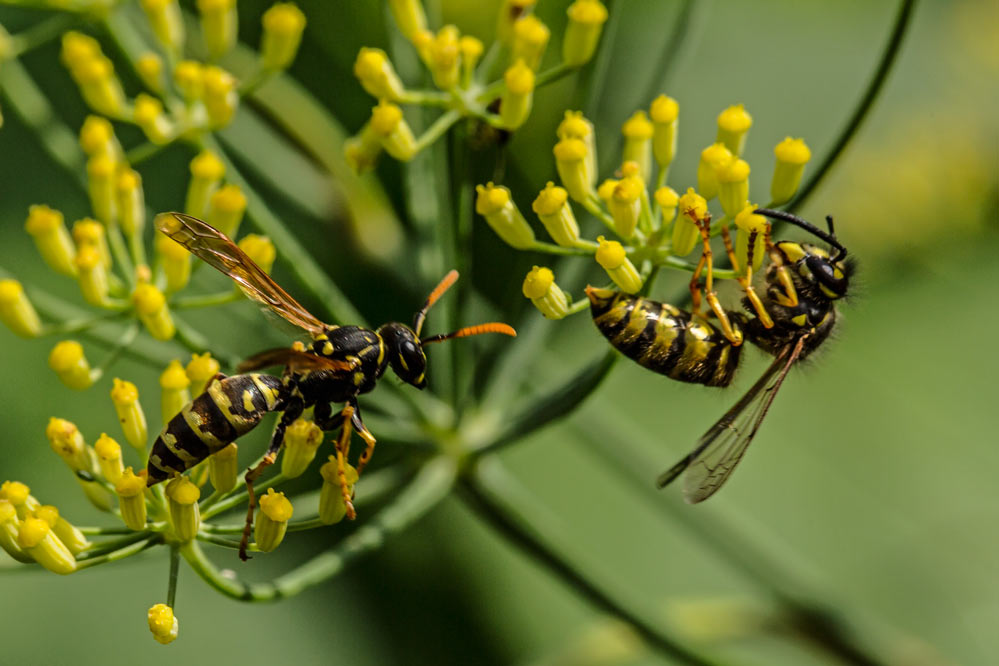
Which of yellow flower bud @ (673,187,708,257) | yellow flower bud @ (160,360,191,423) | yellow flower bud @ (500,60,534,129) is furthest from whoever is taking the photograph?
yellow flower bud @ (500,60,534,129)

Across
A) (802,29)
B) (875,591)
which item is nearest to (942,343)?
(875,591)

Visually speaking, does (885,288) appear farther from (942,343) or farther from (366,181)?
(366,181)

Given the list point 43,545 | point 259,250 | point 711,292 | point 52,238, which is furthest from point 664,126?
point 43,545

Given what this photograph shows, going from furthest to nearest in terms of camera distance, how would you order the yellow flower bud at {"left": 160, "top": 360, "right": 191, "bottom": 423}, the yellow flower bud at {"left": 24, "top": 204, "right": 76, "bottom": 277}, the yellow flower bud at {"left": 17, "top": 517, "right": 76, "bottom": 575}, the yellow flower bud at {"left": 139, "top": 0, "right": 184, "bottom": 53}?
1. the yellow flower bud at {"left": 139, "top": 0, "right": 184, "bottom": 53}
2. the yellow flower bud at {"left": 24, "top": 204, "right": 76, "bottom": 277}
3. the yellow flower bud at {"left": 160, "top": 360, "right": 191, "bottom": 423}
4. the yellow flower bud at {"left": 17, "top": 517, "right": 76, "bottom": 575}

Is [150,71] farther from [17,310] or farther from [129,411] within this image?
[129,411]

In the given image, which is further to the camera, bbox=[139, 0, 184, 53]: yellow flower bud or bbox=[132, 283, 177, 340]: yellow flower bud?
bbox=[139, 0, 184, 53]: yellow flower bud

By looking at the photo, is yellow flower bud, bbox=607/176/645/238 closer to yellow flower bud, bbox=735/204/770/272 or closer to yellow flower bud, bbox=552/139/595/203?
yellow flower bud, bbox=552/139/595/203

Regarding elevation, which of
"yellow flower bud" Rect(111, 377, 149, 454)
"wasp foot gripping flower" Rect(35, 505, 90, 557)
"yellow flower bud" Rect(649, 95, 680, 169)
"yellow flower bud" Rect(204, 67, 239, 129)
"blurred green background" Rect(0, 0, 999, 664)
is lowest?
"blurred green background" Rect(0, 0, 999, 664)

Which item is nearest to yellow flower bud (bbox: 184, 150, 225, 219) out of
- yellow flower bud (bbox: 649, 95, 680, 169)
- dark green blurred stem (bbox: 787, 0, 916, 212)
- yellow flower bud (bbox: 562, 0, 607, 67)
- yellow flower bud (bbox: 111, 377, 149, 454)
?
yellow flower bud (bbox: 111, 377, 149, 454)
